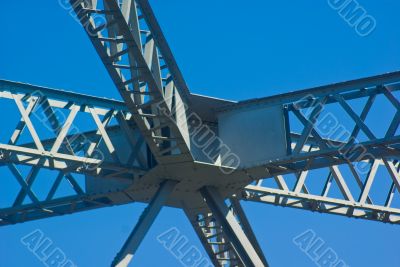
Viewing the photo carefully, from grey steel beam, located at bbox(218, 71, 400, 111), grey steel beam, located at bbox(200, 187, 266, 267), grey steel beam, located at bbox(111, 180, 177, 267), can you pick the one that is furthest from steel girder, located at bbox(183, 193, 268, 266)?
grey steel beam, located at bbox(218, 71, 400, 111)

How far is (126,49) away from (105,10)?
102 centimetres

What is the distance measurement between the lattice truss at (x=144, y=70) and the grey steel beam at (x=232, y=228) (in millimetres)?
2164

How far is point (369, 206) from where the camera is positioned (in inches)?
938

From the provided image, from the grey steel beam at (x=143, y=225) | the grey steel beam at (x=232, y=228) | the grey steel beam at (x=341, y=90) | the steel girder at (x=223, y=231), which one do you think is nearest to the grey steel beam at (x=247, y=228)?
the steel girder at (x=223, y=231)

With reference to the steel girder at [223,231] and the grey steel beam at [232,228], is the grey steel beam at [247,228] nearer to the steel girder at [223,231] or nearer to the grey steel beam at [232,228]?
the steel girder at [223,231]

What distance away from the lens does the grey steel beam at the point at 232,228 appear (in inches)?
827

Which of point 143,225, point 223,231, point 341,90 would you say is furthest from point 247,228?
point 341,90

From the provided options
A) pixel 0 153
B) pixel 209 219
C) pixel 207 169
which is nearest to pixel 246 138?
pixel 207 169

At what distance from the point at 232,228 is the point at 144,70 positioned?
5.41 metres

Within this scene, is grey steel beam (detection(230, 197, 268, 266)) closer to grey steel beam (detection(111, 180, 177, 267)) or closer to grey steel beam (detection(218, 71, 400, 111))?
grey steel beam (detection(111, 180, 177, 267))

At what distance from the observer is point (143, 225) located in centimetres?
2044

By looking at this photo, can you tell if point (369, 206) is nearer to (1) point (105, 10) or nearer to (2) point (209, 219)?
(2) point (209, 219)

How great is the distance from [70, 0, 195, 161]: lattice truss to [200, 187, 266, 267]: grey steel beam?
2164 mm

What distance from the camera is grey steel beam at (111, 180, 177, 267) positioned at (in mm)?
19656
